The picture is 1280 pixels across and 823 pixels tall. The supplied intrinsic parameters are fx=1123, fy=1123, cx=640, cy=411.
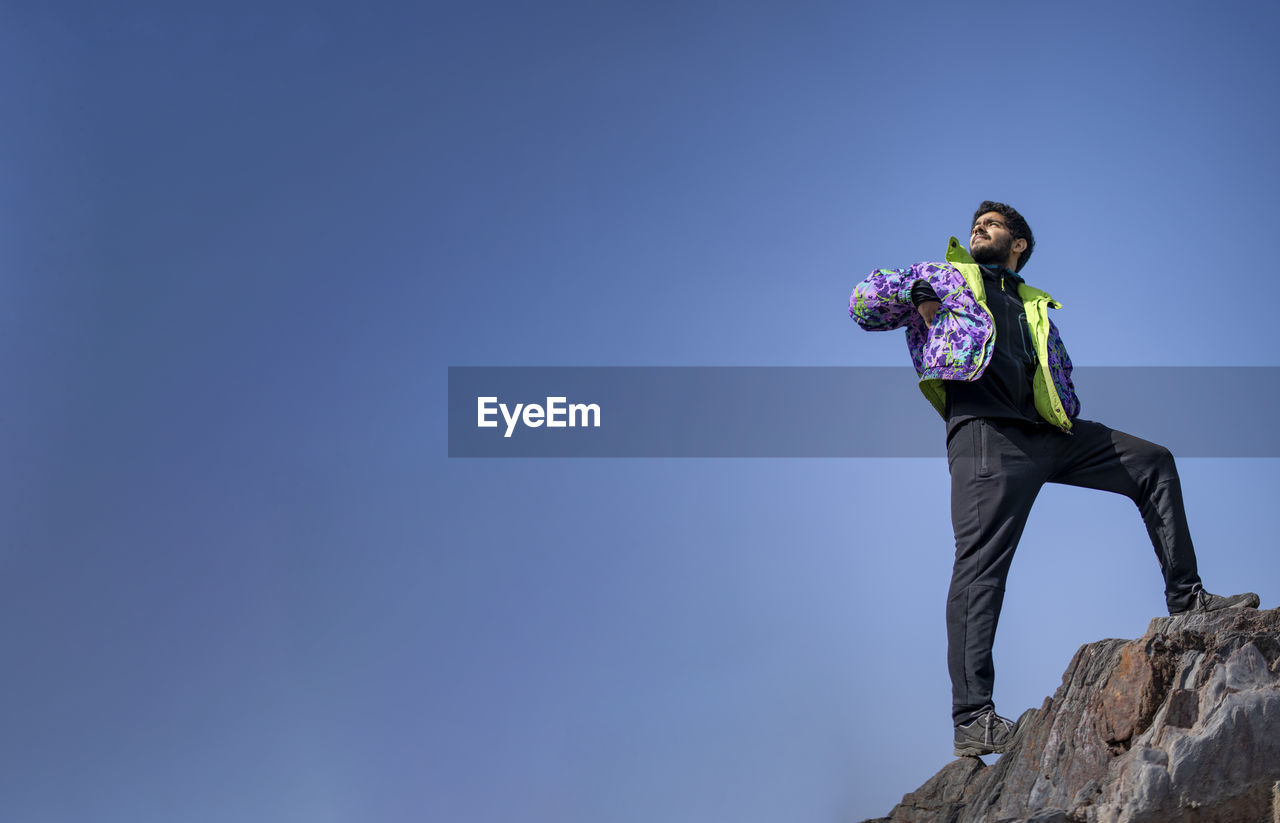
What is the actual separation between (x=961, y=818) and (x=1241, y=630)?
1969 mm

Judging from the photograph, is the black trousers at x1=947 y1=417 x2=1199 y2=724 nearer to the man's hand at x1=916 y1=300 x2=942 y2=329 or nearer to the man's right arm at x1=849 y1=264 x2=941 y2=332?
the man's hand at x1=916 y1=300 x2=942 y2=329

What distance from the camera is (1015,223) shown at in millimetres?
7617

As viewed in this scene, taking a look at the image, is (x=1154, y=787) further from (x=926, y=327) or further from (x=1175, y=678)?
(x=926, y=327)

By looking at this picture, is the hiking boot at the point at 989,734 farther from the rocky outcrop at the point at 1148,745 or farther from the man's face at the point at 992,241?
the man's face at the point at 992,241

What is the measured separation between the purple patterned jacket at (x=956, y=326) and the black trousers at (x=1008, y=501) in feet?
0.84

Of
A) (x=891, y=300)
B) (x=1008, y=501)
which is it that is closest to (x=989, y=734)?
(x=1008, y=501)

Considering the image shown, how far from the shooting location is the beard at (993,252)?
7.50 m

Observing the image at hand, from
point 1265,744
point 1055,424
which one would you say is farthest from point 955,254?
point 1265,744

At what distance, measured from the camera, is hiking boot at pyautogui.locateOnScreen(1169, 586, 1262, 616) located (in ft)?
21.7

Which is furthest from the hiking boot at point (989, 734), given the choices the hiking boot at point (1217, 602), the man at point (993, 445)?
the hiking boot at point (1217, 602)

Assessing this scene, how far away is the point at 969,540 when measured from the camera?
6.61 metres

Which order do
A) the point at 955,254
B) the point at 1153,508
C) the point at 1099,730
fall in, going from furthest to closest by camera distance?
the point at 955,254 < the point at 1153,508 < the point at 1099,730

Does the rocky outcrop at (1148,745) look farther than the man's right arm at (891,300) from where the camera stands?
No

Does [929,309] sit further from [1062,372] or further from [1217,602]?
[1217,602]
